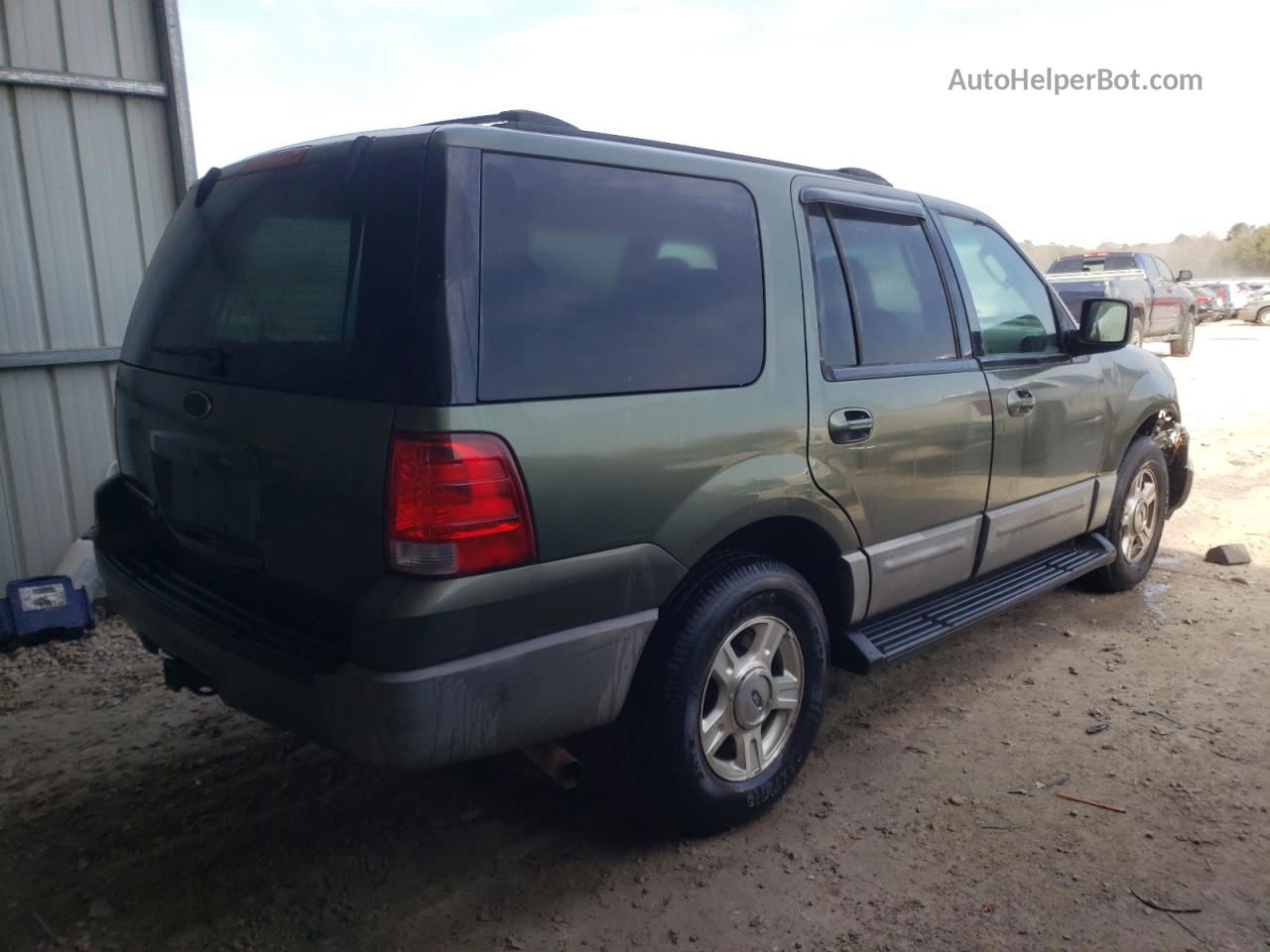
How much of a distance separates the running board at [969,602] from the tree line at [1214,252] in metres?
44.4

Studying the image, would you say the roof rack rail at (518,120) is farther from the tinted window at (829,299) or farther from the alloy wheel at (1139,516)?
the alloy wheel at (1139,516)

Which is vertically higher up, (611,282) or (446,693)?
(611,282)

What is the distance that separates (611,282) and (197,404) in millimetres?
1174

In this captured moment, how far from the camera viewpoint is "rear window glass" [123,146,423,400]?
2250 millimetres

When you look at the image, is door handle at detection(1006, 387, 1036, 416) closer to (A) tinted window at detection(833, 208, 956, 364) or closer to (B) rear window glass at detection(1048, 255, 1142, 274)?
(A) tinted window at detection(833, 208, 956, 364)

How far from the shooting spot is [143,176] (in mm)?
5281

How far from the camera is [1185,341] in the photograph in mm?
17922

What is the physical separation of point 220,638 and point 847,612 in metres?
1.93

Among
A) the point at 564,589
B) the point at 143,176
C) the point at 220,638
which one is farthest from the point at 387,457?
the point at 143,176

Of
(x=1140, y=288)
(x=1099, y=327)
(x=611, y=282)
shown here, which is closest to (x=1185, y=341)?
(x=1140, y=288)

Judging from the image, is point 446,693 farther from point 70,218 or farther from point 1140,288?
point 1140,288

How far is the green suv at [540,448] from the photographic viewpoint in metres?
2.22

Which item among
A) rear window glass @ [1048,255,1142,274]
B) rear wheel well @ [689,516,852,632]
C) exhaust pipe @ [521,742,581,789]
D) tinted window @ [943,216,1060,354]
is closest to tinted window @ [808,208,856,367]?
rear wheel well @ [689,516,852,632]

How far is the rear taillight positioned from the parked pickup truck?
1480 cm
